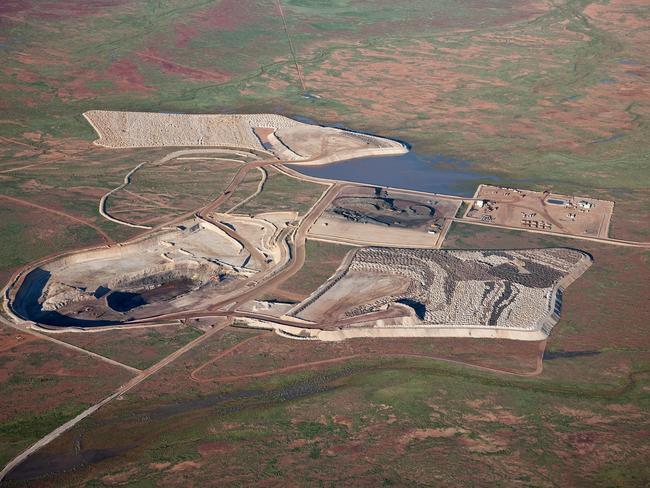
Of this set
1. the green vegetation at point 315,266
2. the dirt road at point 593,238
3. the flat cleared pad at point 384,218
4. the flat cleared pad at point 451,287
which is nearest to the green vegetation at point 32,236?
the green vegetation at point 315,266

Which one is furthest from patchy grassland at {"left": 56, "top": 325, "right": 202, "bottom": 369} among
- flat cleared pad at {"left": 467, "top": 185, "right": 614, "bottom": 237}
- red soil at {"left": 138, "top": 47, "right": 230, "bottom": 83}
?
red soil at {"left": 138, "top": 47, "right": 230, "bottom": 83}

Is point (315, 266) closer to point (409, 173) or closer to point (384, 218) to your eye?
point (384, 218)

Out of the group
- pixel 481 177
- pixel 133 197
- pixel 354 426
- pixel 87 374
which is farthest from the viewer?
pixel 481 177

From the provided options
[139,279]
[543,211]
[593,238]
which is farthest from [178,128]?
[593,238]

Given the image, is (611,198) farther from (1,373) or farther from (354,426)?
(1,373)

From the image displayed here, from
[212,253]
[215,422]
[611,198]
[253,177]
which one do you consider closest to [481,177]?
[611,198]

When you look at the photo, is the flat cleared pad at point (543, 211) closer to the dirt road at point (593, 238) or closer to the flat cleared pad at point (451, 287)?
the dirt road at point (593, 238)
